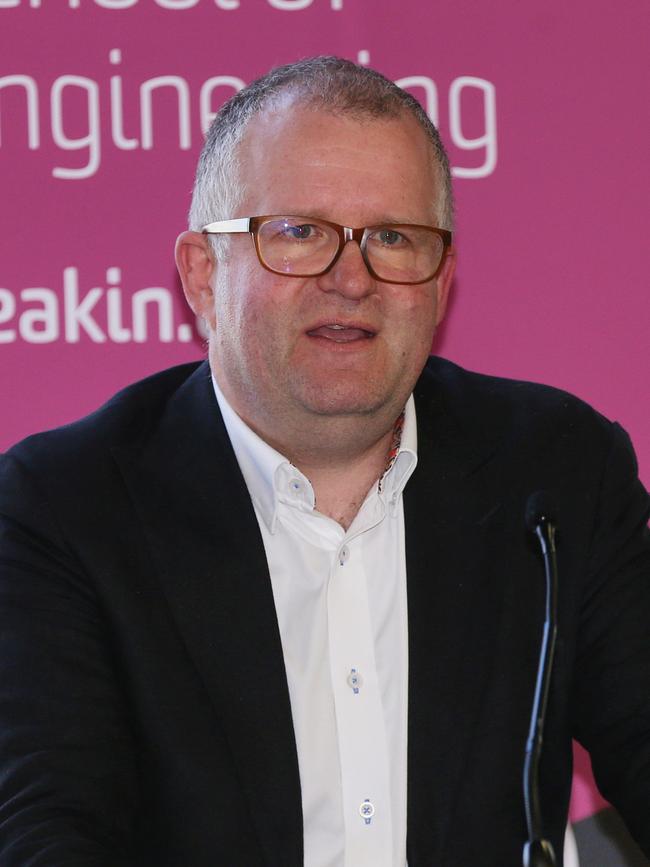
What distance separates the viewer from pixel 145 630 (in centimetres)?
213

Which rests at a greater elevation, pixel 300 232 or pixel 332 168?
pixel 332 168

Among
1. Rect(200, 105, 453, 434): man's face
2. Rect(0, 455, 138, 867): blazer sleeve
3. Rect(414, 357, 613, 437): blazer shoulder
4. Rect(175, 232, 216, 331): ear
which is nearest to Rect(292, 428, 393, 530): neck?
Rect(200, 105, 453, 434): man's face

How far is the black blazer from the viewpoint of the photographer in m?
2.03

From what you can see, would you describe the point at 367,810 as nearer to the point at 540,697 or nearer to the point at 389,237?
the point at 540,697

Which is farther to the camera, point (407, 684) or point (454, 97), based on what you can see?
point (454, 97)

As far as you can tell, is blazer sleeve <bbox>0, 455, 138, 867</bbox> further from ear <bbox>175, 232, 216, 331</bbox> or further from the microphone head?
the microphone head

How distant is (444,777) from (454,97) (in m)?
1.46

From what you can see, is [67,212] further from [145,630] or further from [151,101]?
[145,630]

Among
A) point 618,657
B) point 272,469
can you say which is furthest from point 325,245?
point 618,657

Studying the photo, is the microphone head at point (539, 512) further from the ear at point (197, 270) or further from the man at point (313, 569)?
the ear at point (197, 270)

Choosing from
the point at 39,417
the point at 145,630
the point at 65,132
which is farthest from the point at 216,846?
the point at 65,132

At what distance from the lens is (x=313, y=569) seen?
2264mm

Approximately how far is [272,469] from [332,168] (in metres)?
0.52

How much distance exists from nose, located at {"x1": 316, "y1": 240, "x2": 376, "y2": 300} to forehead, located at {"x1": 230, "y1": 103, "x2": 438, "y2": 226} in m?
0.06
